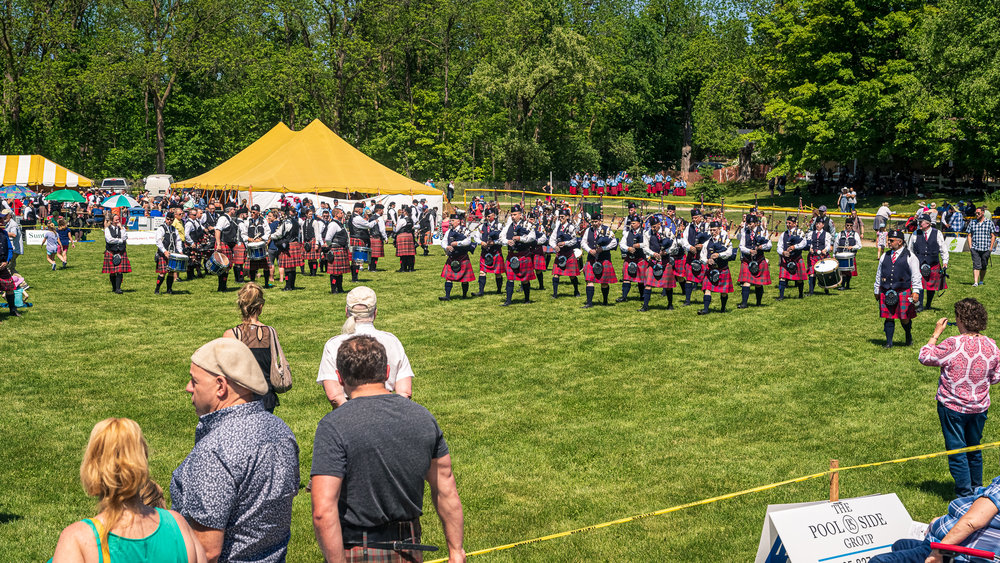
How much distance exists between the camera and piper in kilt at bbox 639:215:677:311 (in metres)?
15.2

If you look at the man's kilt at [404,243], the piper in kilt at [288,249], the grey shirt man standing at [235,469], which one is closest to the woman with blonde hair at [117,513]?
the grey shirt man standing at [235,469]

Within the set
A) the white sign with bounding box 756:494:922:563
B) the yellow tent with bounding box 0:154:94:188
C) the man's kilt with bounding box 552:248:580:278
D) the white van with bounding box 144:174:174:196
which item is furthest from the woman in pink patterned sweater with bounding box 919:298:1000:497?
the white van with bounding box 144:174:174:196

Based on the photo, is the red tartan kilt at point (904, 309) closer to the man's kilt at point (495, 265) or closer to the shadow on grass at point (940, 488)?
the shadow on grass at point (940, 488)

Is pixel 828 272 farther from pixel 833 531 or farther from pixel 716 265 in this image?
pixel 833 531

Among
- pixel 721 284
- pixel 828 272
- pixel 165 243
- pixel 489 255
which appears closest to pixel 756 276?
pixel 721 284

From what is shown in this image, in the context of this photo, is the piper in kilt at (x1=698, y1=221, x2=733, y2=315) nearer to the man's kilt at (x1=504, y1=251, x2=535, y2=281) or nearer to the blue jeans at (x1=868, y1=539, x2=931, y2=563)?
the man's kilt at (x1=504, y1=251, x2=535, y2=281)

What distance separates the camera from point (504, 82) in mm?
45844

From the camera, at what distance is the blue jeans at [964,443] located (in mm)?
6188

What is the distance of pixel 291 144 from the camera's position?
3194 centimetres

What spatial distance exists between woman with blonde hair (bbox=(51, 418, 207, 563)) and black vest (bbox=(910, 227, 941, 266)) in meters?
15.4

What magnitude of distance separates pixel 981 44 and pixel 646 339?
2981 cm

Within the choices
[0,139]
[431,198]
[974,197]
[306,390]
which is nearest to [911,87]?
[974,197]

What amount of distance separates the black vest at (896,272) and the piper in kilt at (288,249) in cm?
1137

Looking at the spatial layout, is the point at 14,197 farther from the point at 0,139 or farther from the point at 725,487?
the point at 725,487
